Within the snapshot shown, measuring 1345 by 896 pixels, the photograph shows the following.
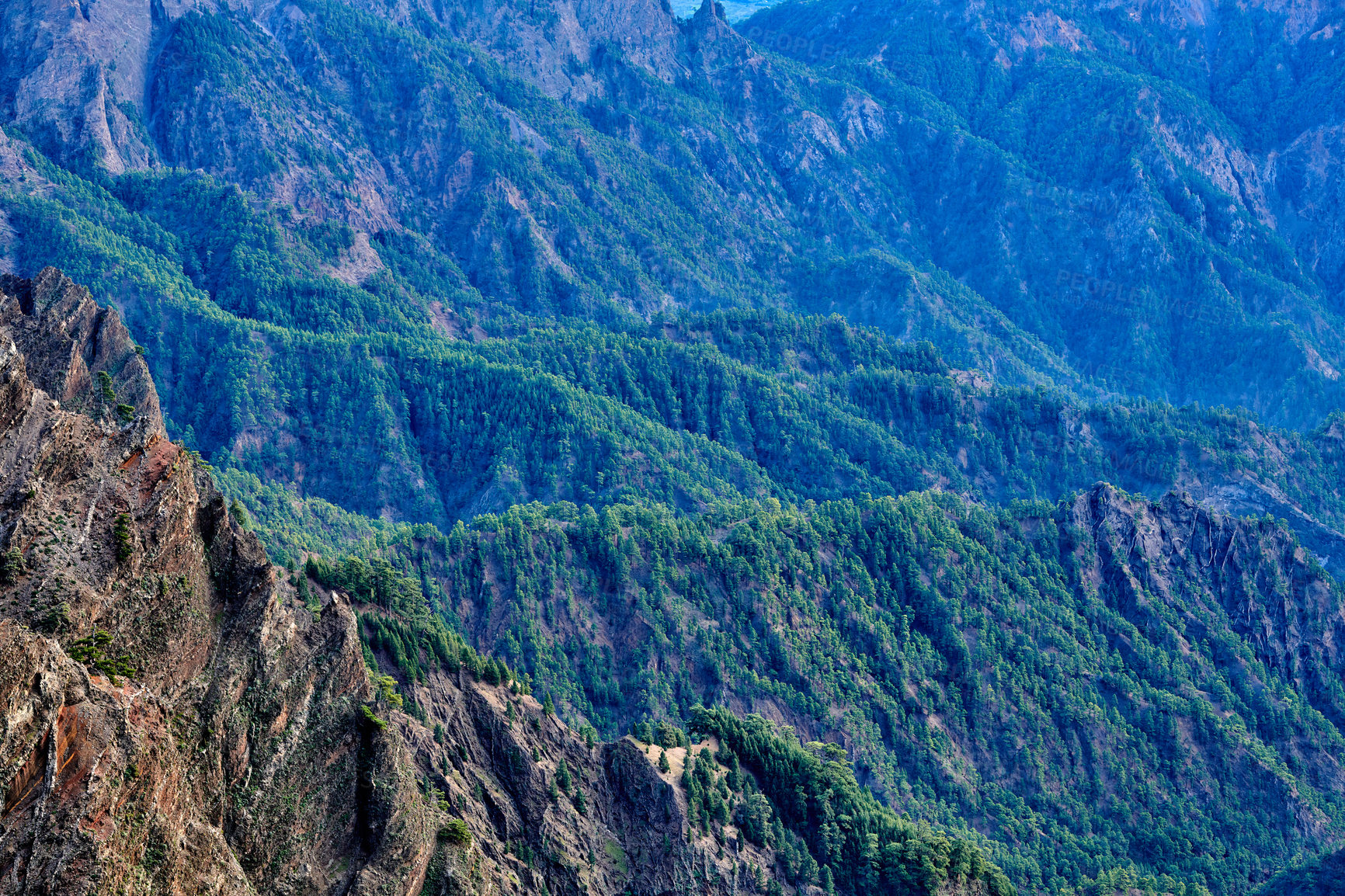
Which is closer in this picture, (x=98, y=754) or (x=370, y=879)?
(x=98, y=754)

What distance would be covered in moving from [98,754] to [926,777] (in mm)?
151103

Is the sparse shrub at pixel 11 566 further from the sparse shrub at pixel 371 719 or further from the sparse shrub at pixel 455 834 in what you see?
the sparse shrub at pixel 455 834

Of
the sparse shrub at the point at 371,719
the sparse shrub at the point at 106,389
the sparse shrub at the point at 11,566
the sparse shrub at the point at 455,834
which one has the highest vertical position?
the sparse shrub at the point at 11,566

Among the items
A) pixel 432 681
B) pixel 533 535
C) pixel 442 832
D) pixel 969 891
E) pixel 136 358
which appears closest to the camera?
pixel 442 832

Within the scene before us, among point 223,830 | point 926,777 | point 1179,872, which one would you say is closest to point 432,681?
point 223,830

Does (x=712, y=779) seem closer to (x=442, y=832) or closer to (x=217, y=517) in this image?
(x=442, y=832)

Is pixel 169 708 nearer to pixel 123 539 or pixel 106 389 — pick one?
pixel 123 539

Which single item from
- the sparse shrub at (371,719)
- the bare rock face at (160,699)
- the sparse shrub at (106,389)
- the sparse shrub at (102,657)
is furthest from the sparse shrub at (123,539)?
the sparse shrub at (106,389)

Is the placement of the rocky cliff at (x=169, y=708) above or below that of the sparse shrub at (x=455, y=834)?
above

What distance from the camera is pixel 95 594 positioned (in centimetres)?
5966

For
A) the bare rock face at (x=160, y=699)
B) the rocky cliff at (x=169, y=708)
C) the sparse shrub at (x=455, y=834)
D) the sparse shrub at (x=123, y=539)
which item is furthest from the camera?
the sparse shrub at (x=455, y=834)

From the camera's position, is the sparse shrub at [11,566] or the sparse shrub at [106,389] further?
the sparse shrub at [106,389]

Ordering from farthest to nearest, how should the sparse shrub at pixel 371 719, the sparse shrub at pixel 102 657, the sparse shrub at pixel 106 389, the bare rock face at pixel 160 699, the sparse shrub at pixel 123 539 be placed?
the sparse shrub at pixel 106 389
the sparse shrub at pixel 371 719
the sparse shrub at pixel 123 539
the sparse shrub at pixel 102 657
the bare rock face at pixel 160 699

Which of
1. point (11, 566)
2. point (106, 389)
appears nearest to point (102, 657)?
point (11, 566)
